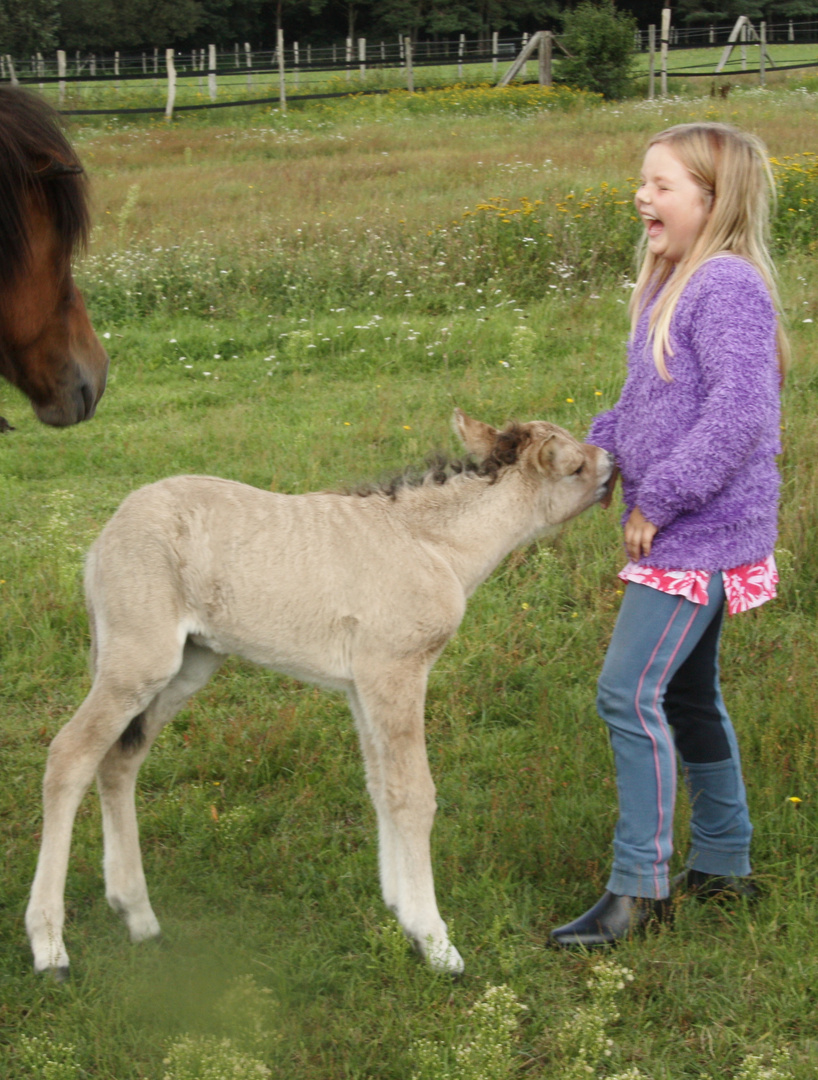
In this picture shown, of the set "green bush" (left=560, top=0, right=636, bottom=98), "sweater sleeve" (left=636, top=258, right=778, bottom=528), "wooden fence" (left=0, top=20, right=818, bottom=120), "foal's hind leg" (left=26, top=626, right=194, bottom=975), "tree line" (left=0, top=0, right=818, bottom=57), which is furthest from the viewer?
"tree line" (left=0, top=0, right=818, bottom=57)

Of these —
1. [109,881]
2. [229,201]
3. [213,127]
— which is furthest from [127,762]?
[213,127]

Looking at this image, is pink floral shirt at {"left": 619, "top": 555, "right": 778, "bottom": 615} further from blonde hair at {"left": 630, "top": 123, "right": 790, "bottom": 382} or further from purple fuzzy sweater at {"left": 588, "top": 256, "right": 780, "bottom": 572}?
blonde hair at {"left": 630, "top": 123, "right": 790, "bottom": 382}

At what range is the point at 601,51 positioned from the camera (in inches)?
942

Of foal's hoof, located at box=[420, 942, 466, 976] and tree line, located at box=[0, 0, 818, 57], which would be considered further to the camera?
tree line, located at box=[0, 0, 818, 57]

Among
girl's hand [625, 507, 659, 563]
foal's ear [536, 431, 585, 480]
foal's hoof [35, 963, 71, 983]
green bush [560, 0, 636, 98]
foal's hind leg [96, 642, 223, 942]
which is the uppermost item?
green bush [560, 0, 636, 98]

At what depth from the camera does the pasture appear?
2.64 m

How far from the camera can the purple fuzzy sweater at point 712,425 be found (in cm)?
262

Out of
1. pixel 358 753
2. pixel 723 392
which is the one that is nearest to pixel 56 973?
pixel 358 753

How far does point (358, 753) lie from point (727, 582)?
68.6 inches

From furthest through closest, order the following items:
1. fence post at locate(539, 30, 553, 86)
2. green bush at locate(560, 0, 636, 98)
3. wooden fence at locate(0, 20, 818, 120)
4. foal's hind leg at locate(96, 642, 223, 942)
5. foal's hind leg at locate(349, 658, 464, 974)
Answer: wooden fence at locate(0, 20, 818, 120) → fence post at locate(539, 30, 553, 86) → green bush at locate(560, 0, 636, 98) → foal's hind leg at locate(96, 642, 223, 942) → foal's hind leg at locate(349, 658, 464, 974)

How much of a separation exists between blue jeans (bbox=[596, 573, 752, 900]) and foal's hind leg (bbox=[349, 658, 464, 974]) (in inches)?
21.6

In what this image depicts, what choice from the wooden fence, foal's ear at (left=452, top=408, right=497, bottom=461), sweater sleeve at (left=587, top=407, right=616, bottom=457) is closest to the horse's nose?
foal's ear at (left=452, top=408, right=497, bottom=461)

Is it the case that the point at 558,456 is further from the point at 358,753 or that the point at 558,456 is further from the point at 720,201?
the point at 358,753

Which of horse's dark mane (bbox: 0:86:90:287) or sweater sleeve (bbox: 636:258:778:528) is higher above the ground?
→ horse's dark mane (bbox: 0:86:90:287)
